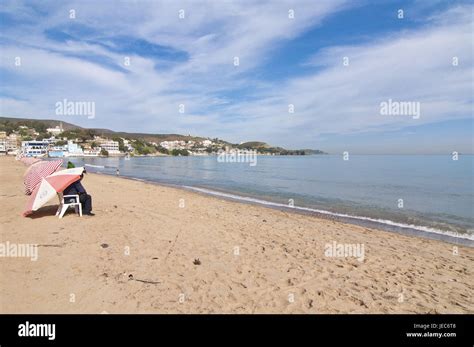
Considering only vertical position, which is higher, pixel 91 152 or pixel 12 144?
pixel 12 144

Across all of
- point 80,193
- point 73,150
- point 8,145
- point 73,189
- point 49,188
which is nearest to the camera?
point 49,188

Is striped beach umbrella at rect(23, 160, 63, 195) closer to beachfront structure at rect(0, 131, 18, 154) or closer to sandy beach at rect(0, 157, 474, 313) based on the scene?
sandy beach at rect(0, 157, 474, 313)

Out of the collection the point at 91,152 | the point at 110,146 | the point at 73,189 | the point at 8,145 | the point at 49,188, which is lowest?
the point at 73,189

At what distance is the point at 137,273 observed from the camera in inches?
210

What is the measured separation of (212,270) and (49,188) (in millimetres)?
5540

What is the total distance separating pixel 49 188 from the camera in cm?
809

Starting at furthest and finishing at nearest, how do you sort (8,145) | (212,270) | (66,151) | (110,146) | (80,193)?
1. (110,146)
2. (66,151)
3. (8,145)
4. (80,193)
5. (212,270)

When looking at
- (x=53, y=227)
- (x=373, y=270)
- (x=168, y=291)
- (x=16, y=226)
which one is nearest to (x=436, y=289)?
(x=373, y=270)

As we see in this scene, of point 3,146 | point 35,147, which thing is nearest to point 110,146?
point 35,147

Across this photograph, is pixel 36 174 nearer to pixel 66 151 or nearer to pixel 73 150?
pixel 73 150

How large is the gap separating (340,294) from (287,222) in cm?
660
